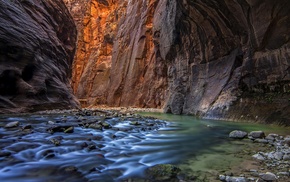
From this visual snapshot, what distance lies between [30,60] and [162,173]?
1300 cm

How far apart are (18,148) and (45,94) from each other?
11445 millimetres

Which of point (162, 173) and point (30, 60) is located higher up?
point (30, 60)

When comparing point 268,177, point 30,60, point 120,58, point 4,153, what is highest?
point 120,58

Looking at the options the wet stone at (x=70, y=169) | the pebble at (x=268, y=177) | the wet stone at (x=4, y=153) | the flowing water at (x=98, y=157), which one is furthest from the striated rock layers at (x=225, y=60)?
the wet stone at (x=4, y=153)

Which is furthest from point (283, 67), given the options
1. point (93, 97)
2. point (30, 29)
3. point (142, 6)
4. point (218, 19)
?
point (93, 97)

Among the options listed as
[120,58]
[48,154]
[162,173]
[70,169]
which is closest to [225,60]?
[162,173]

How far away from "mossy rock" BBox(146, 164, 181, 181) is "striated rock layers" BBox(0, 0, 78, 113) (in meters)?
9.86

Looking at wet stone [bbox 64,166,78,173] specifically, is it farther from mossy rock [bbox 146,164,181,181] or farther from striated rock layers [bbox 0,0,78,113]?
striated rock layers [bbox 0,0,78,113]

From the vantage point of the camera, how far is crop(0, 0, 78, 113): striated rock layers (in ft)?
37.2

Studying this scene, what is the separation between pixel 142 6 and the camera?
35.3 meters

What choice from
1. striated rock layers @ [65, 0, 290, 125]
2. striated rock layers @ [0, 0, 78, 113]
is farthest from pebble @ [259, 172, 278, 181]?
striated rock layers @ [0, 0, 78, 113]

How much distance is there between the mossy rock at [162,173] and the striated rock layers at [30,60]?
32.4 ft

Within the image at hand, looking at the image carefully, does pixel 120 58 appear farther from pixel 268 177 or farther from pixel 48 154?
pixel 268 177

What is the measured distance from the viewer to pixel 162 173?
A: 8.61 feet
